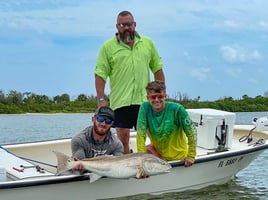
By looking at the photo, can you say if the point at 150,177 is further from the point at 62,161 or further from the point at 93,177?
the point at 62,161

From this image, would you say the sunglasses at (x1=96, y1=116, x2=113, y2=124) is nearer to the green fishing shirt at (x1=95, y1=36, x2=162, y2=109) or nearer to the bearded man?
the bearded man

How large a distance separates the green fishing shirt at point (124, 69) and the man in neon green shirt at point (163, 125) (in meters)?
0.55

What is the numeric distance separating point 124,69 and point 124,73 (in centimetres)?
5

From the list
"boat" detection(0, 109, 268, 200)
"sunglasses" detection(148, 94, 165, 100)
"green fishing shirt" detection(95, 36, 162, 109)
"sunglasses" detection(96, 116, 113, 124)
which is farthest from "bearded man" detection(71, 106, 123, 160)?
"green fishing shirt" detection(95, 36, 162, 109)

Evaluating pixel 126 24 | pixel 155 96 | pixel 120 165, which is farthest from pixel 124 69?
pixel 120 165

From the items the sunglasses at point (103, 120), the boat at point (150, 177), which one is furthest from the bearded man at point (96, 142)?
the boat at point (150, 177)

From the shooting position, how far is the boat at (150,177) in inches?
260

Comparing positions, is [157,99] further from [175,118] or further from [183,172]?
[183,172]

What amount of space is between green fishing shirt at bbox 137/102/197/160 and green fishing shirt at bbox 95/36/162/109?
549mm

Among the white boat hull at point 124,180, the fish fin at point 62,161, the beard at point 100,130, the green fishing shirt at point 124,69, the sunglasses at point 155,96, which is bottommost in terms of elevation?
the white boat hull at point 124,180

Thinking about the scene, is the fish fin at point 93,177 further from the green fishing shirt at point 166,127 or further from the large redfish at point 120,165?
the green fishing shirt at point 166,127

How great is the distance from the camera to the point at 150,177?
7.57 meters

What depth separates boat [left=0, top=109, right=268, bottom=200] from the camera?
6.61 metres

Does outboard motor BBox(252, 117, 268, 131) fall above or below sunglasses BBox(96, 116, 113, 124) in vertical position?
below
